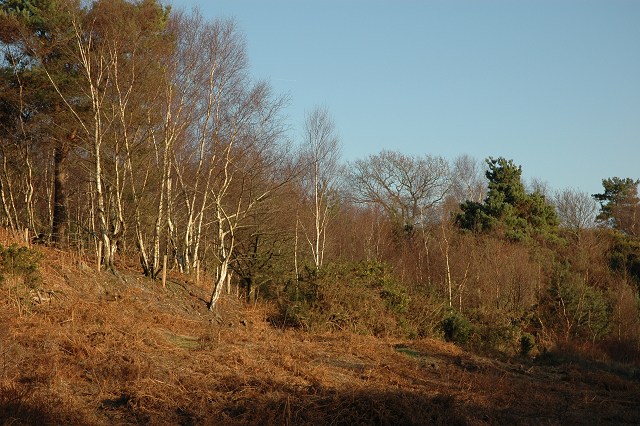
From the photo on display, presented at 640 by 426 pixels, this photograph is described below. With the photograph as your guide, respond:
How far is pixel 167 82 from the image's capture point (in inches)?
733

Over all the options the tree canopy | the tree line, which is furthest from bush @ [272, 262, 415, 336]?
the tree canopy

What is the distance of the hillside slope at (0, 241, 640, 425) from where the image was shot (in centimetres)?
824

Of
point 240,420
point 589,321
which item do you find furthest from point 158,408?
point 589,321

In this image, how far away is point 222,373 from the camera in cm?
995

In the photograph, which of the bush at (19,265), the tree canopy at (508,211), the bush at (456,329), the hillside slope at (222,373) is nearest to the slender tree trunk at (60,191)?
the hillside slope at (222,373)

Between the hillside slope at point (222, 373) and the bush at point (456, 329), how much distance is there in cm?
313

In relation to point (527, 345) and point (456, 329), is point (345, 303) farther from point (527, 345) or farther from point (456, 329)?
point (527, 345)

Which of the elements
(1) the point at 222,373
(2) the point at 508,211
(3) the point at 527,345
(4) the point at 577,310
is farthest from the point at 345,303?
(2) the point at 508,211

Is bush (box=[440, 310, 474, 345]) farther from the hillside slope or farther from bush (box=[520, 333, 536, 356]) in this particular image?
the hillside slope

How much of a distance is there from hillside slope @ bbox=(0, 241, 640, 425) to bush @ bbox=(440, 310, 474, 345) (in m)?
3.13

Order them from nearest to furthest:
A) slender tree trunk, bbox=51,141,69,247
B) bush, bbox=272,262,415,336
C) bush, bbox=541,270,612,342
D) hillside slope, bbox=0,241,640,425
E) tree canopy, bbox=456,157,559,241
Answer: hillside slope, bbox=0,241,640,425, bush, bbox=272,262,415,336, slender tree trunk, bbox=51,141,69,247, bush, bbox=541,270,612,342, tree canopy, bbox=456,157,559,241

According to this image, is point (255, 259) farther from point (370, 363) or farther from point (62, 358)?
point (62, 358)

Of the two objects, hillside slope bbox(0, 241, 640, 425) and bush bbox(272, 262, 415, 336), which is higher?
bush bbox(272, 262, 415, 336)

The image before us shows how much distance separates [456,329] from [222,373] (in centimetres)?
1065
